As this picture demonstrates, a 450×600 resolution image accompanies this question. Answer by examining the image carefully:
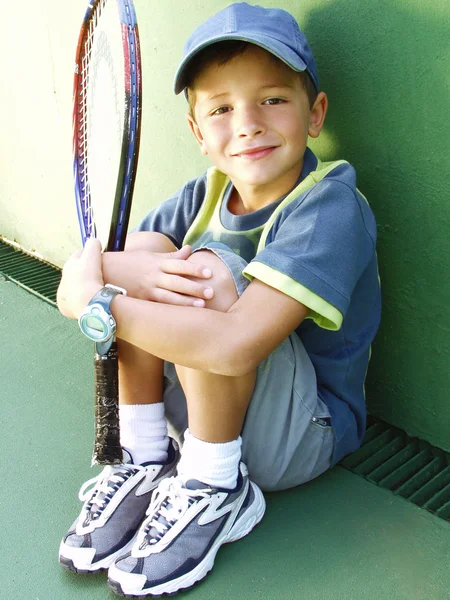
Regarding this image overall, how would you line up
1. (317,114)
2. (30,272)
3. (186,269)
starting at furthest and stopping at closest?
(30,272) < (317,114) < (186,269)

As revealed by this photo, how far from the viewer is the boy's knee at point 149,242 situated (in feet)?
5.73

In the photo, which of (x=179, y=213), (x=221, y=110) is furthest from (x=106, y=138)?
(x=221, y=110)

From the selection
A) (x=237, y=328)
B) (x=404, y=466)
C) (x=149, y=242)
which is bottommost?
(x=404, y=466)

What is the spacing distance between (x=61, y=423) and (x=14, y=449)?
0.51 ft

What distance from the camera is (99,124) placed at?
6.19ft

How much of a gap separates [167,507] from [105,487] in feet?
0.55

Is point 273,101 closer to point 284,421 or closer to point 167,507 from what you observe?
point 284,421

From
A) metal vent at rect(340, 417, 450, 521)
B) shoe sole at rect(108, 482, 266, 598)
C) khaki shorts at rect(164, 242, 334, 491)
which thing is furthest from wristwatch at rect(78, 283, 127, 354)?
metal vent at rect(340, 417, 450, 521)

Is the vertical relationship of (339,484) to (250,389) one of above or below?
below

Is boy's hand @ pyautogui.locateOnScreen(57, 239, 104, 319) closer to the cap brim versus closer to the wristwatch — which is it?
the wristwatch

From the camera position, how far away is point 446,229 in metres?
1.57

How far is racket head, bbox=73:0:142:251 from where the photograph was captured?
1666 millimetres

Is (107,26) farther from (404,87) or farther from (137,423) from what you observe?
(137,423)

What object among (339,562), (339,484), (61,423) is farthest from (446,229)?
(61,423)
